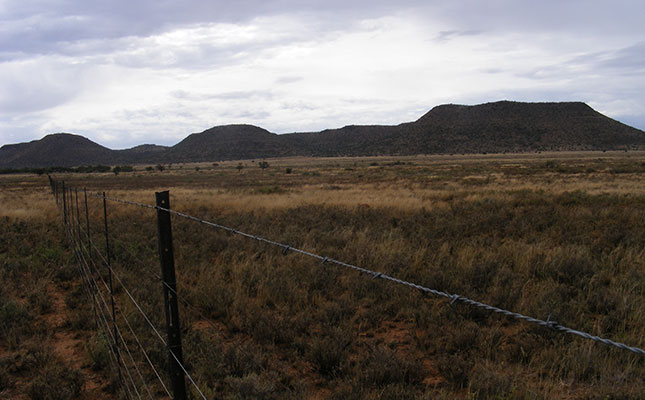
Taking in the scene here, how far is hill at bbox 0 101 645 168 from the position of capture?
119 metres

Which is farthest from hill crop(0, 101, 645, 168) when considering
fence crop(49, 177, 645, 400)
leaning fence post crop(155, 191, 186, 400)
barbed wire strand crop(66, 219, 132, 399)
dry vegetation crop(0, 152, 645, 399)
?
leaning fence post crop(155, 191, 186, 400)

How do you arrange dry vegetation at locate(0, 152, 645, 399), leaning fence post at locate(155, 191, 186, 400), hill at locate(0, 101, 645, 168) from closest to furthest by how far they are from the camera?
leaning fence post at locate(155, 191, 186, 400), dry vegetation at locate(0, 152, 645, 399), hill at locate(0, 101, 645, 168)

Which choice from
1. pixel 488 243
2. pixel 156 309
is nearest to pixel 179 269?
pixel 156 309

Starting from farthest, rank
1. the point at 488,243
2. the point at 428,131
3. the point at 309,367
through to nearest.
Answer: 1. the point at 428,131
2. the point at 488,243
3. the point at 309,367

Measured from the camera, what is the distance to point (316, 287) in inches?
291

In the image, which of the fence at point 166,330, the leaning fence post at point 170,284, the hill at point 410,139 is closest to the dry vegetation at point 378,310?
the fence at point 166,330

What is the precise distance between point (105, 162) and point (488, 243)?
157 metres

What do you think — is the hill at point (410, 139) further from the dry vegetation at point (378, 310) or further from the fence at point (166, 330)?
the fence at point (166, 330)

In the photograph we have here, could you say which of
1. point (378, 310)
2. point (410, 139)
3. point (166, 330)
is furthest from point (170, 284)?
point (410, 139)

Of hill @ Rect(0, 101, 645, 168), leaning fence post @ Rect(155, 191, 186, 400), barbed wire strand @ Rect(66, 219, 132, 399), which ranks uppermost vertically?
hill @ Rect(0, 101, 645, 168)

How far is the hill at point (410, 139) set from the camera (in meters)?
119

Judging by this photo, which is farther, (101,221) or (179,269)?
(101,221)

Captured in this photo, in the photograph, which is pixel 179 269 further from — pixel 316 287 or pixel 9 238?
pixel 9 238

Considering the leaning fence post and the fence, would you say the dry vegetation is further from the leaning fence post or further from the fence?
the leaning fence post
